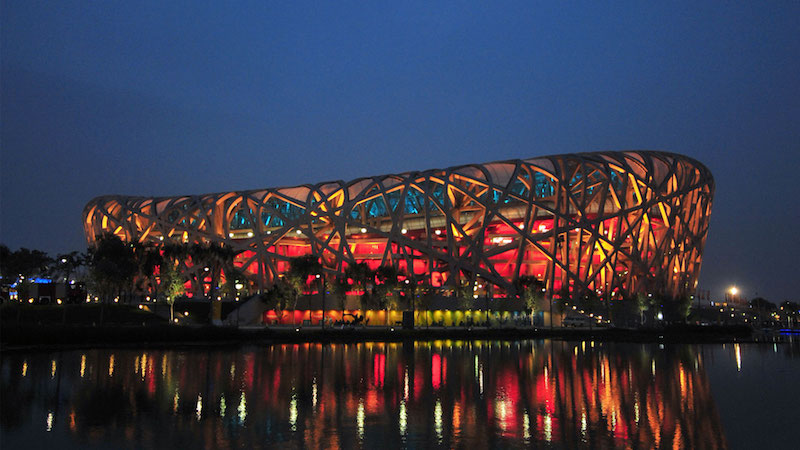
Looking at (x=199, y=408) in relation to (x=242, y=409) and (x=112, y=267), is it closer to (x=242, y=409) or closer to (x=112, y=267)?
(x=242, y=409)

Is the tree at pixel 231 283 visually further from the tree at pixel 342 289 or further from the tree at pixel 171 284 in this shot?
the tree at pixel 171 284

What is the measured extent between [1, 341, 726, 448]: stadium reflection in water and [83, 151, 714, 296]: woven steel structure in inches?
1728

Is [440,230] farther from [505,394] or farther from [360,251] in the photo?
[505,394]

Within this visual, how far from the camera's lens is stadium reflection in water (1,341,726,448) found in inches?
472

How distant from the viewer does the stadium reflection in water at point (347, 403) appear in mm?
11992

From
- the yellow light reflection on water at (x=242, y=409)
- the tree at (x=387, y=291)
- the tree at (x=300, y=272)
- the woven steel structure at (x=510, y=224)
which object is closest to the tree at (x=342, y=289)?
the tree at (x=300, y=272)

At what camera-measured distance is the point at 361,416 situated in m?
14.1

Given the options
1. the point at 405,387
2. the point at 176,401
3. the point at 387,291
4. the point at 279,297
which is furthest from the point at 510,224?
the point at 176,401

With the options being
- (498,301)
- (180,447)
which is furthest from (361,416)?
(498,301)

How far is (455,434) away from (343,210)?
221 ft

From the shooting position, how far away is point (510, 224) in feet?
238

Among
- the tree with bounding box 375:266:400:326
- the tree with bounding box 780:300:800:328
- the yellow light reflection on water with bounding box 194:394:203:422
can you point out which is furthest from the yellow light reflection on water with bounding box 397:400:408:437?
the tree with bounding box 780:300:800:328

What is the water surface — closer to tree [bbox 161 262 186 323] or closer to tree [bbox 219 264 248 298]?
tree [bbox 161 262 186 323]

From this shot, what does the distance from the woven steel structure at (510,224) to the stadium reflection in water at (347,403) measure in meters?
43.9
